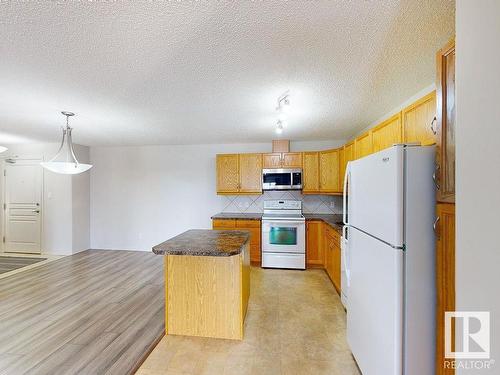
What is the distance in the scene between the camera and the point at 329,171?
4320mm

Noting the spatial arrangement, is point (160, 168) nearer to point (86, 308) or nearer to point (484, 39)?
point (86, 308)

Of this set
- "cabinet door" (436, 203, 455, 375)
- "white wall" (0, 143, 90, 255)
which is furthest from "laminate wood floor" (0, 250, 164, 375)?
"cabinet door" (436, 203, 455, 375)

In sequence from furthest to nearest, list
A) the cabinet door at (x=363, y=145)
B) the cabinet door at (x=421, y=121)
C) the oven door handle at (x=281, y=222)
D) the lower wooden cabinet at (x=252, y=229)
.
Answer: the lower wooden cabinet at (x=252, y=229), the oven door handle at (x=281, y=222), the cabinet door at (x=363, y=145), the cabinet door at (x=421, y=121)

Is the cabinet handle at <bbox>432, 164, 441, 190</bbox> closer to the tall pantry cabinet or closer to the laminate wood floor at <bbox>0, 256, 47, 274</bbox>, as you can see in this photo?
the tall pantry cabinet

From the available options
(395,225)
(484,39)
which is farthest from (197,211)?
(484,39)

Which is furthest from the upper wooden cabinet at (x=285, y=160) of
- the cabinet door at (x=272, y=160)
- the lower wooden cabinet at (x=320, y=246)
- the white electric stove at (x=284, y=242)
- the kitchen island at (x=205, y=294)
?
the kitchen island at (x=205, y=294)

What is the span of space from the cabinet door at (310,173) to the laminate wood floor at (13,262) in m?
5.47

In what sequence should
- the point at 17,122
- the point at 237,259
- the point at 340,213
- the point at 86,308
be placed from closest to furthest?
the point at 237,259
the point at 86,308
the point at 17,122
the point at 340,213

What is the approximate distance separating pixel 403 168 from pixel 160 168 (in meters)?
4.87

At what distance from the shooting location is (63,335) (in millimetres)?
2252

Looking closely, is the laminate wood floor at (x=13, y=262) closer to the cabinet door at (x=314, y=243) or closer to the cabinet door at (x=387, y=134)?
the cabinet door at (x=314, y=243)

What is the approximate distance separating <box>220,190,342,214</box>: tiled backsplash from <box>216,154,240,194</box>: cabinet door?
436 millimetres

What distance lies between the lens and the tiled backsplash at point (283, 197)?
4707 millimetres

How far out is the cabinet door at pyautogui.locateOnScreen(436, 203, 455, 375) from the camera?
3.98ft
